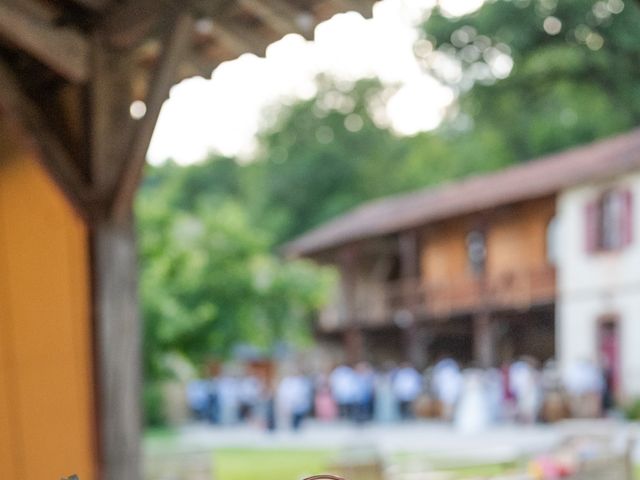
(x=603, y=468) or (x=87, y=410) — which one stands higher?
(x=87, y=410)

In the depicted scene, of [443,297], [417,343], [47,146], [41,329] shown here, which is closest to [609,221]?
[443,297]

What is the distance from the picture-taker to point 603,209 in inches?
869

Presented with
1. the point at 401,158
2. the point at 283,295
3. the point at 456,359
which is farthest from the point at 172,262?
the point at 401,158

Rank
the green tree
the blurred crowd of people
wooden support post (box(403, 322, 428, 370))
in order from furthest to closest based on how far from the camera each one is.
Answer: the green tree, wooden support post (box(403, 322, 428, 370)), the blurred crowd of people

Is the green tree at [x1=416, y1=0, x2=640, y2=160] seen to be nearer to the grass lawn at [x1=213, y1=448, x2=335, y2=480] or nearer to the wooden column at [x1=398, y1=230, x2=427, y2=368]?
the wooden column at [x1=398, y1=230, x2=427, y2=368]

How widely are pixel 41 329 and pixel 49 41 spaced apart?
1883mm

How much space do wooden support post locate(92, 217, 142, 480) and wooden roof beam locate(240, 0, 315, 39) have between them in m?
1.34

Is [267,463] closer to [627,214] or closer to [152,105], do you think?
[627,214]

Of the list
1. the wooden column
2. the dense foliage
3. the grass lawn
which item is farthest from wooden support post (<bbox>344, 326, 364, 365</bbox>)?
the grass lawn

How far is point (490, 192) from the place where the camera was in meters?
25.3

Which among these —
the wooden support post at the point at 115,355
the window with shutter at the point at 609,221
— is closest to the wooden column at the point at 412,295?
the window with shutter at the point at 609,221

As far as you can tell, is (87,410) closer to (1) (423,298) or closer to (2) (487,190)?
(2) (487,190)

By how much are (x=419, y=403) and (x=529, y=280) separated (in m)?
4.37

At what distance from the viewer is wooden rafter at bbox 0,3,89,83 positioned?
508cm
